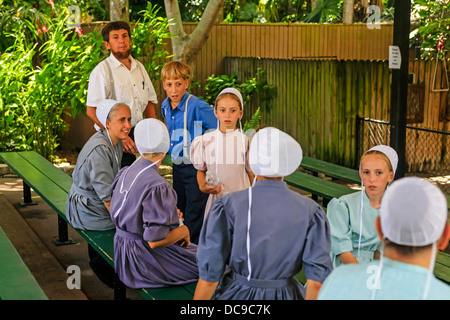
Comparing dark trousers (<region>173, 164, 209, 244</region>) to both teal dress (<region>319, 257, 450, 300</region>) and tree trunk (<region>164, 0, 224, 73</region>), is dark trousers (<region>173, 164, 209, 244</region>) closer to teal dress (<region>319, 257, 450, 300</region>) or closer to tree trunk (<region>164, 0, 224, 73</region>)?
teal dress (<region>319, 257, 450, 300</region>)

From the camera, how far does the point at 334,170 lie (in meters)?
7.29

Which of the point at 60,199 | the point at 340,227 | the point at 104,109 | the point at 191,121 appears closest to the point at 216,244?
the point at 340,227

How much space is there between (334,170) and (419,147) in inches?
163

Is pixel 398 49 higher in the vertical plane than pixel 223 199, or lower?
higher

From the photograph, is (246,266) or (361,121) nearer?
(246,266)

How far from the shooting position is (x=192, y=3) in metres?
19.5

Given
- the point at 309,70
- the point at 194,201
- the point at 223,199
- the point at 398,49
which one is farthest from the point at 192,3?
the point at 223,199

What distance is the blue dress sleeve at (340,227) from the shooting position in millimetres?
3633

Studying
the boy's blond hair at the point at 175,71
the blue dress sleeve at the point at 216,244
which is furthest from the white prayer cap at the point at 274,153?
the boy's blond hair at the point at 175,71

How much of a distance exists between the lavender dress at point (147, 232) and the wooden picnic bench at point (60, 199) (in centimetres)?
9

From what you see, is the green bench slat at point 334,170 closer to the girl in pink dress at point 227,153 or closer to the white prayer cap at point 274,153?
the girl in pink dress at point 227,153
